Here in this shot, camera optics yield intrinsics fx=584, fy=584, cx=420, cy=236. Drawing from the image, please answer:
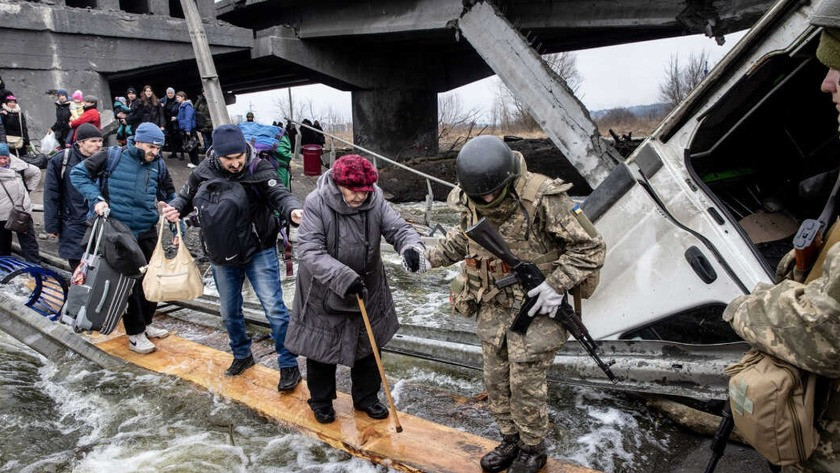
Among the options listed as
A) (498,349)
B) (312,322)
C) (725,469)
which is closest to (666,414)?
(725,469)

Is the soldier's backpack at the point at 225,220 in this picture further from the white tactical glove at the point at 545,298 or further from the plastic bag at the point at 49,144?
the plastic bag at the point at 49,144

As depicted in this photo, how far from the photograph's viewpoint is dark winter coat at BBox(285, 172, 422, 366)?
3061 millimetres

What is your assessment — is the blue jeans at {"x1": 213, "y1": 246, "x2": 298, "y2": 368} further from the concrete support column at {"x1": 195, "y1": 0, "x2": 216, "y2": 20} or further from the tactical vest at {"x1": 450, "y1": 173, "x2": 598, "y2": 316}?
the concrete support column at {"x1": 195, "y1": 0, "x2": 216, "y2": 20}

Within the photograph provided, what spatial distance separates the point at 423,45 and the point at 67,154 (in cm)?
1264

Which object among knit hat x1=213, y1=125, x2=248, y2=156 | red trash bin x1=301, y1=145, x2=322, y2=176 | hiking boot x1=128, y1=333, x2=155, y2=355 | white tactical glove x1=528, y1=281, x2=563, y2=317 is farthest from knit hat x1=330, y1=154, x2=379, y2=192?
red trash bin x1=301, y1=145, x2=322, y2=176

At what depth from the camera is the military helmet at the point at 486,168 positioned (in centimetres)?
250

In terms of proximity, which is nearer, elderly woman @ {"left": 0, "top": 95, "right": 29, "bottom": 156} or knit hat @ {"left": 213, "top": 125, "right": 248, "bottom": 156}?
knit hat @ {"left": 213, "top": 125, "right": 248, "bottom": 156}

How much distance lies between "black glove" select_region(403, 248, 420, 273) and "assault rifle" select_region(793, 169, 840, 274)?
5.53 feet

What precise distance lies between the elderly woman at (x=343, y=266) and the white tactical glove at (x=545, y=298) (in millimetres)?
678

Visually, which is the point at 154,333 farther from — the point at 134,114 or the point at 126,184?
the point at 134,114

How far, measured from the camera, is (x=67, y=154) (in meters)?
4.88

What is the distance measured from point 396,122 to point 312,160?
3933mm

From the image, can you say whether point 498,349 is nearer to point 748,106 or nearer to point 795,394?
point 795,394

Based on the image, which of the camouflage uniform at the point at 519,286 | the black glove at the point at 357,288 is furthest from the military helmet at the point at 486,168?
the black glove at the point at 357,288
